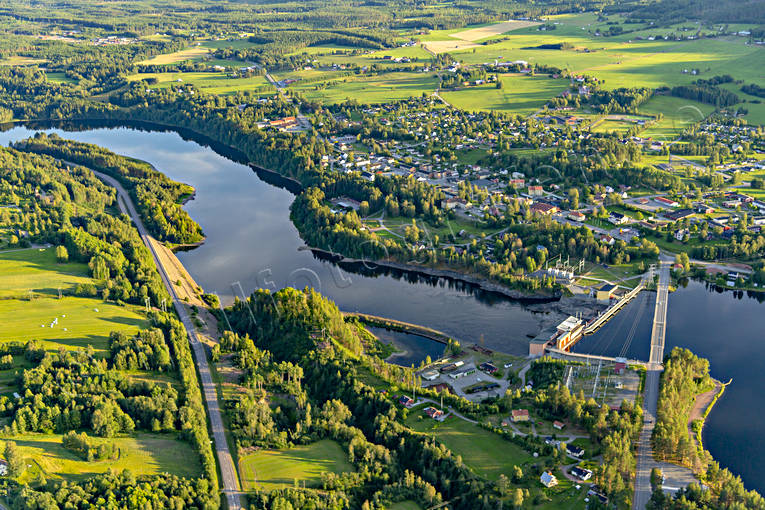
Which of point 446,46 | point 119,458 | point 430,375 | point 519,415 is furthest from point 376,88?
point 119,458

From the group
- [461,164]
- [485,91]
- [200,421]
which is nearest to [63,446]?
[200,421]

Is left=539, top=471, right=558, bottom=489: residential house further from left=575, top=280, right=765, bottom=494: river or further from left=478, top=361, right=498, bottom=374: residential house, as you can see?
left=478, top=361, right=498, bottom=374: residential house

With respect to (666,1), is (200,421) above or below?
below

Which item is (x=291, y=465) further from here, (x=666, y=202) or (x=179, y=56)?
(x=179, y=56)

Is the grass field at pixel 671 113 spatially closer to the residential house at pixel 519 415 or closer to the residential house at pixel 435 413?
the residential house at pixel 519 415

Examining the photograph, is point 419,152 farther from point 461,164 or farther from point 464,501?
point 464,501

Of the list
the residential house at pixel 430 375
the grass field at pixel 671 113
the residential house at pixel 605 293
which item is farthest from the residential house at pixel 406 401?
the grass field at pixel 671 113
